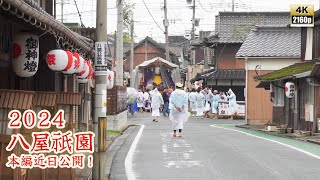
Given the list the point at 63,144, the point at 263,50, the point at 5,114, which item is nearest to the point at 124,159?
the point at 63,144

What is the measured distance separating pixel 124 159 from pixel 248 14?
128 feet

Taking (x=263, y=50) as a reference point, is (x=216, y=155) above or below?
below

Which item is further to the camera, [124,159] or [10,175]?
[124,159]

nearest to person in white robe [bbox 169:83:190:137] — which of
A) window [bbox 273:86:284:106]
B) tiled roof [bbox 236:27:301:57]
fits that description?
window [bbox 273:86:284:106]

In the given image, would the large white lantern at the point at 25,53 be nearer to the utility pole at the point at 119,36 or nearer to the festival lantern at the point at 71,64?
the festival lantern at the point at 71,64

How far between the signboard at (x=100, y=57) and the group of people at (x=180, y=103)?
978 cm

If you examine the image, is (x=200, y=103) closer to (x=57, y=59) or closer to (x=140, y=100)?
(x=140, y=100)

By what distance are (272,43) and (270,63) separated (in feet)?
5.51

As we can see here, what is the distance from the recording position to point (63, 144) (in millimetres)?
8672

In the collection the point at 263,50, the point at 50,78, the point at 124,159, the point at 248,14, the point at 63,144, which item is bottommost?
the point at 124,159

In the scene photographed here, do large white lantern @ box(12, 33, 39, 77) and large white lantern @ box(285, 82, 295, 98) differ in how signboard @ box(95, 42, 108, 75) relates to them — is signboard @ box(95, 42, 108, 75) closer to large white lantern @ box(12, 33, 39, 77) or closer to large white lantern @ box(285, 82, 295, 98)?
large white lantern @ box(12, 33, 39, 77)

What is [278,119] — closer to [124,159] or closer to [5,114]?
[124,159]

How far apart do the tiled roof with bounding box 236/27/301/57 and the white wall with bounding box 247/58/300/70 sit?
0.36 metres

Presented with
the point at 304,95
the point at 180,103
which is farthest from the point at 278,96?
the point at 180,103
